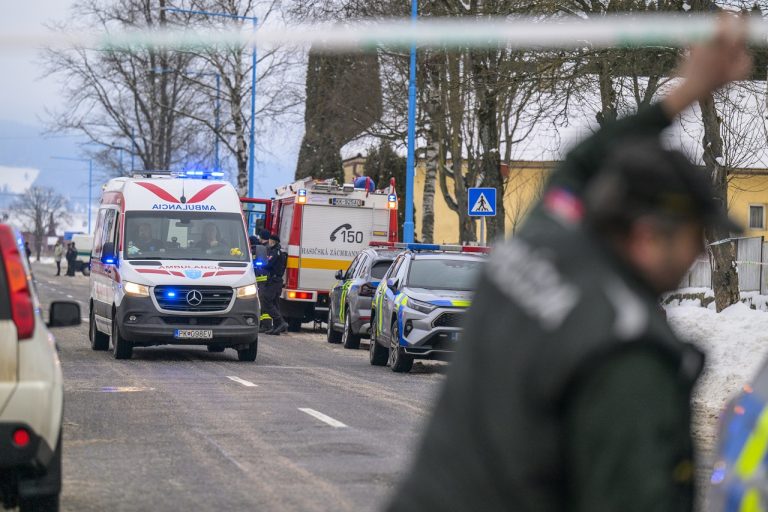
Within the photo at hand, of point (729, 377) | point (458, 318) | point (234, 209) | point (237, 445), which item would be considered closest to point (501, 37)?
point (234, 209)

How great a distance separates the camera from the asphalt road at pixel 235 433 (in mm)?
8625

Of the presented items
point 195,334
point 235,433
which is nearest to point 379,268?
point 195,334

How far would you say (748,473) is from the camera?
3.81 meters

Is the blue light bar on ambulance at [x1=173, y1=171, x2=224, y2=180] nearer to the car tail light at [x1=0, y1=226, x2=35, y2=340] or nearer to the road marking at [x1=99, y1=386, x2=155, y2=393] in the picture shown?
the road marking at [x1=99, y1=386, x2=155, y2=393]

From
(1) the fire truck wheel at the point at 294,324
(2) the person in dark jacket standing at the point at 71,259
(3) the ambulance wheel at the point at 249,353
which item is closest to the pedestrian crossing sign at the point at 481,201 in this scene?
(1) the fire truck wheel at the point at 294,324

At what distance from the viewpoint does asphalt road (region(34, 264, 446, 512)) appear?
8.62m

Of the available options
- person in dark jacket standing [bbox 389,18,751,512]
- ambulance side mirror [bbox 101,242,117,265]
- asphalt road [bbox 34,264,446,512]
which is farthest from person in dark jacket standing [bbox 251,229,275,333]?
person in dark jacket standing [bbox 389,18,751,512]

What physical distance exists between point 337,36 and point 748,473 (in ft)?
117

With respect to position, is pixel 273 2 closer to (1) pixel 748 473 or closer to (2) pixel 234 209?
(2) pixel 234 209

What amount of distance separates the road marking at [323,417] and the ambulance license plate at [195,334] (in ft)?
20.1

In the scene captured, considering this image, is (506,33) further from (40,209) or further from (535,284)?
(40,209)

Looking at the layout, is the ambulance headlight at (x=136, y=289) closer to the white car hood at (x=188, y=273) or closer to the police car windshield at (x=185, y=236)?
the white car hood at (x=188, y=273)

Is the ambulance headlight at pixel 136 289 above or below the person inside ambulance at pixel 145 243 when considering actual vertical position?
below

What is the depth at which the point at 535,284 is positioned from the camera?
2.39m
